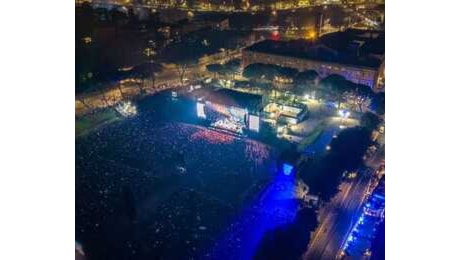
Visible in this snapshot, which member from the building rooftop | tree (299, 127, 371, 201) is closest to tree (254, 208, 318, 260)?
tree (299, 127, 371, 201)

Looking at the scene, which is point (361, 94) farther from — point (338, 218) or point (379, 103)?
point (338, 218)

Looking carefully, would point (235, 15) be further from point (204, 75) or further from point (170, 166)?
point (170, 166)

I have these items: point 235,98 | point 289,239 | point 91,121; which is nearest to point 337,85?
point 235,98

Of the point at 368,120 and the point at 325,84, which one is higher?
the point at 325,84

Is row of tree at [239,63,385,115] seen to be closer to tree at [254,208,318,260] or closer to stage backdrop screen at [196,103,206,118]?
stage backdrop screen at [196,103,206,118]

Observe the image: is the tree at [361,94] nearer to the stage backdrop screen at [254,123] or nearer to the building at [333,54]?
the building at [333,54]

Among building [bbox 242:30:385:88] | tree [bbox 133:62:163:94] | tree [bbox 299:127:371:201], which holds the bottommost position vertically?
tree [bbox 299:127:371:201]

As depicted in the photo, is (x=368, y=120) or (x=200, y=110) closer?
(x=368, y=120)
